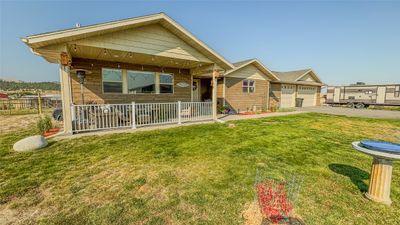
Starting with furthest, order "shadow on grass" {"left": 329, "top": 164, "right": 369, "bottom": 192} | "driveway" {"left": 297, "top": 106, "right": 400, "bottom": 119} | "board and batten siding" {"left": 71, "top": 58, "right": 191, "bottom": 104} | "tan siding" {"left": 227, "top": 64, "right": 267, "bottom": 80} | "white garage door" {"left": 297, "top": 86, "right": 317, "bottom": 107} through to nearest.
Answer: "white garage door" {"left": 297, "top": 86, "right": 317, "bottom": 107}, "tan siding" {"left": 227, "top": 64, "right": 267, "bottom": 80}, "driveway" {"left": 297, "top": 106, "right": 400, "bottom": 119}, "board and batten siding" {"left": 71, "top": 58, "right": 191, "bottom": 104}, "shadow on grass" {"left": 329, "top": 164, "right": 369, "bottom": 192}

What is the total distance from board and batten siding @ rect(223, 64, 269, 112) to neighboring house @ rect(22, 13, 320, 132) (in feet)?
13.4

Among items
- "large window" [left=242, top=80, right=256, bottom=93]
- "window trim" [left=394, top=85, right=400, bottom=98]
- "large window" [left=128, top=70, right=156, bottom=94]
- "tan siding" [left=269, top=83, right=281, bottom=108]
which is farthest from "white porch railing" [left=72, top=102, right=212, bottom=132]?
"window trim" [left=394, top=85, right=400, bottom=98]

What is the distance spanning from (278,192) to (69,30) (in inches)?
276

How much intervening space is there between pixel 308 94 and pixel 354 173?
20.4 m

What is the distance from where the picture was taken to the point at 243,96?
1473 cm

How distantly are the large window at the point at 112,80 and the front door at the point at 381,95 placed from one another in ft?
85.8

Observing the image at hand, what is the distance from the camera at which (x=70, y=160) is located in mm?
4160

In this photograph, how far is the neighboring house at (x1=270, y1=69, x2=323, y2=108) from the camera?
58.2 ft

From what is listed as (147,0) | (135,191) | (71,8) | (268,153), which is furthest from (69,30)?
(71,8)

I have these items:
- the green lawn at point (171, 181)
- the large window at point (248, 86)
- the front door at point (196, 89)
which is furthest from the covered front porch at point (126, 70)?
the large window at point (248, 86)

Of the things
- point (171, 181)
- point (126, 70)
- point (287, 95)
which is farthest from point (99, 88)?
point (287, 95)

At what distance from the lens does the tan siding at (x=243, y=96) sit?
1380 centimetres

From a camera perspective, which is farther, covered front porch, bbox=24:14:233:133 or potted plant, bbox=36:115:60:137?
potted plant, bbox=36:115:60:137

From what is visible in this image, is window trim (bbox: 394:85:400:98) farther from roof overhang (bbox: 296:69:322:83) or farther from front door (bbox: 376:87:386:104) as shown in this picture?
roof overhang (bbox: 296:69:322:83)
